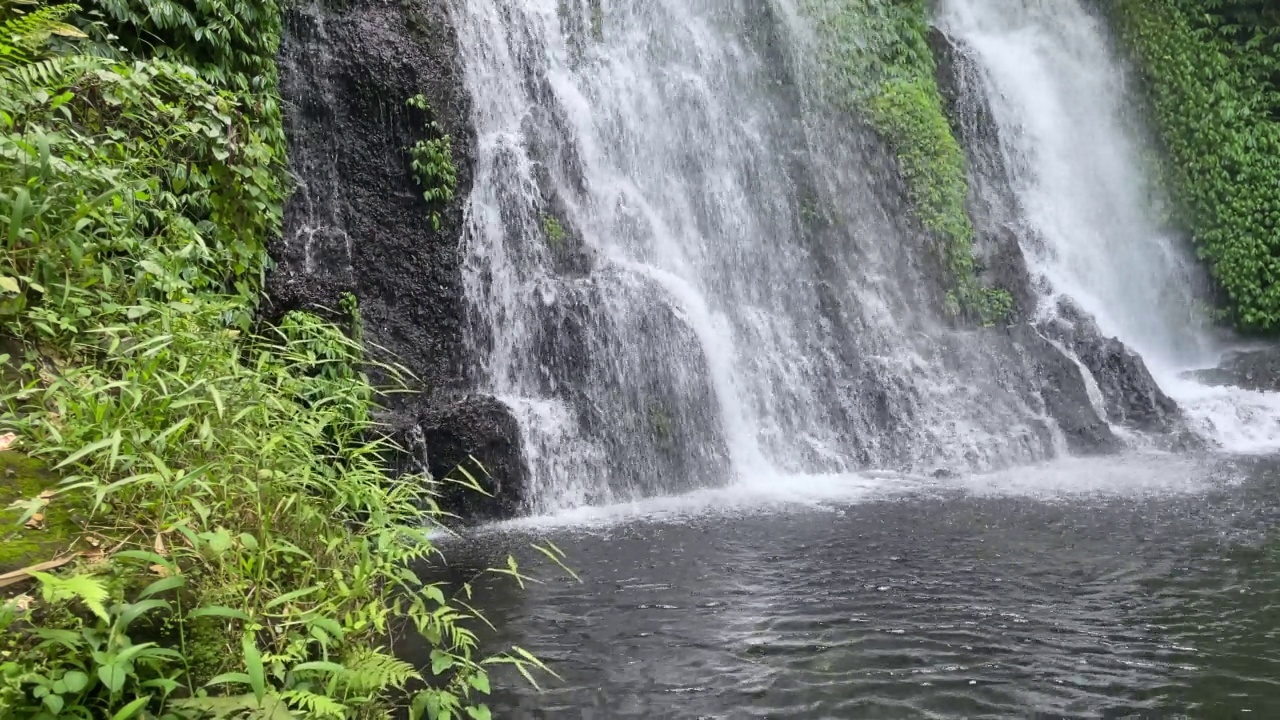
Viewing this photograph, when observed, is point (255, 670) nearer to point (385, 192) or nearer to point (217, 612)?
point (217, 612)

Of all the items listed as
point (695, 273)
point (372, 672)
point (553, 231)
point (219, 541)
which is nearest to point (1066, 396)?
point (695, 273)

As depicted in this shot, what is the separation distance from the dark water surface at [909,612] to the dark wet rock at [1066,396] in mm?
3635

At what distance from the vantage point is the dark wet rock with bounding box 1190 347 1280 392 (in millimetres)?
12773

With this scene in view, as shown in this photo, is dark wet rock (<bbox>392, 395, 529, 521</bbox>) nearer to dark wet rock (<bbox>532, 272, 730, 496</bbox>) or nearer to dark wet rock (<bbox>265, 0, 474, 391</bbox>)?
dark wet rock (<bbox>265, 0, 474, 391</bbox>)

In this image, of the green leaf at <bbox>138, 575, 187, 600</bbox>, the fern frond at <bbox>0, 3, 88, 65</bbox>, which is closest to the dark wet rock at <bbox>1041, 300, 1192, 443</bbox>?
the green leaf at <bbox>138, 575, 187, 600</bbox>

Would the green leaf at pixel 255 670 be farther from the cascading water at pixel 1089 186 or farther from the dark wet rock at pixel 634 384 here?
the cascading water at pixel 1089 186

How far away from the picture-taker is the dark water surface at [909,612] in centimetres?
365

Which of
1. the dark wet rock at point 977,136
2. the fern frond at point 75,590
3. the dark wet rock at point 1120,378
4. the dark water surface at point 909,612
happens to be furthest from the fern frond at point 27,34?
the dark wet rock at point 977,136

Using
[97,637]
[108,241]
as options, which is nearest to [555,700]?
[97,637]

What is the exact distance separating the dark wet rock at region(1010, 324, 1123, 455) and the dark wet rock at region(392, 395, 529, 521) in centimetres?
763

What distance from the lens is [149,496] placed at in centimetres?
257

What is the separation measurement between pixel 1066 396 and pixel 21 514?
1207 centimetres

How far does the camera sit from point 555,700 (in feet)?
12.1

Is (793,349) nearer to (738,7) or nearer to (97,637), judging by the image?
(738,7)
